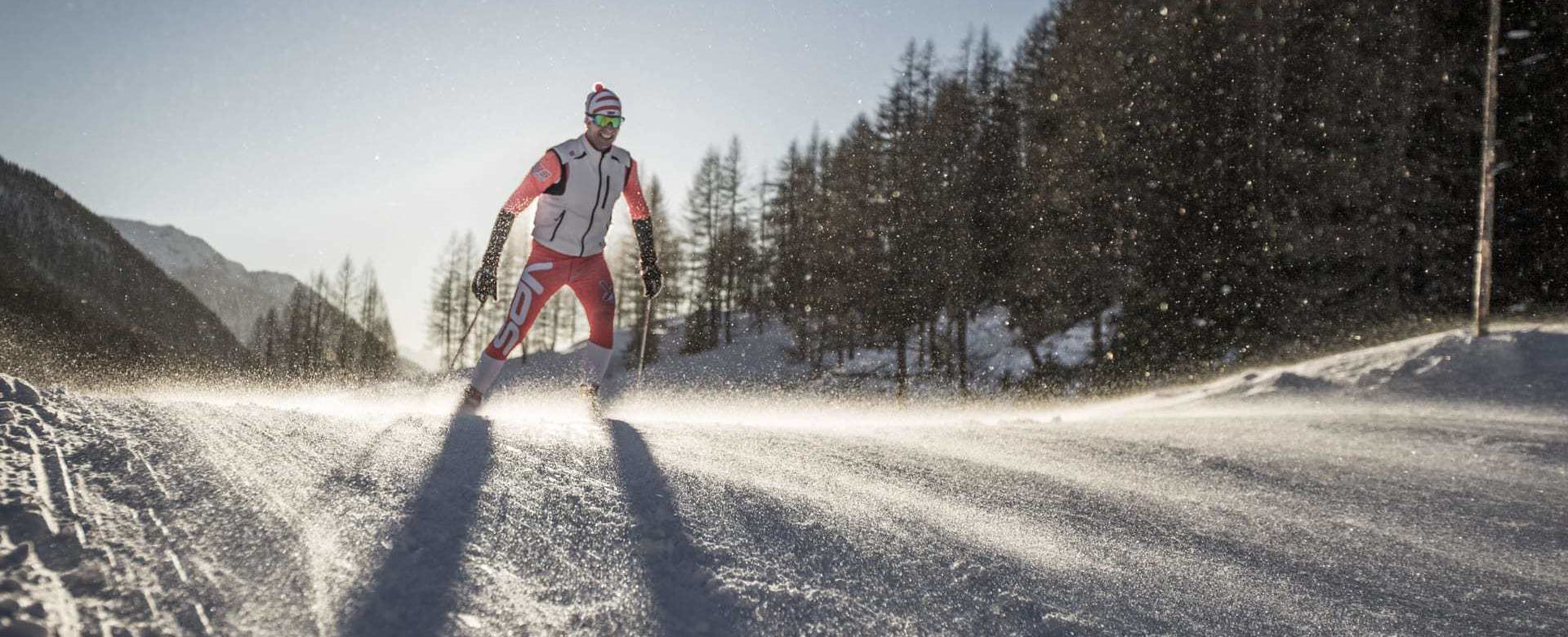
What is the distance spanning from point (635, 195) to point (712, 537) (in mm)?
4084

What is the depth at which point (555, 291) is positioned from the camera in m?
4.67

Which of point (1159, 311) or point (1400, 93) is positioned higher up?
point (1400, 93)

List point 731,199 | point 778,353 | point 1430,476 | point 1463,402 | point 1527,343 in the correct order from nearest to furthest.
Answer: point 1430,476 < point 1463,402 < point 1527,343 < point 778,353 < point 731,199

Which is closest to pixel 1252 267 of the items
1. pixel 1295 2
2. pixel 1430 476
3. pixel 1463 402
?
pixel 1295 2

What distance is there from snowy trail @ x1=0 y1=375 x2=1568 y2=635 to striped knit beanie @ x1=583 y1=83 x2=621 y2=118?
8.22 feet

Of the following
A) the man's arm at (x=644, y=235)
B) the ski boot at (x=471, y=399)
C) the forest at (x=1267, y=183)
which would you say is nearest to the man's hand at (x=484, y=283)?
the ski boot at (x=471, y=399)

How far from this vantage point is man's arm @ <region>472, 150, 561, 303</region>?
4.61 m

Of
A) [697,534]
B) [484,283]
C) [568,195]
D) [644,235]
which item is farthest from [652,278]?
[697,534]

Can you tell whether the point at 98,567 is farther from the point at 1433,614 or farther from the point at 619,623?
the point at 1433,614

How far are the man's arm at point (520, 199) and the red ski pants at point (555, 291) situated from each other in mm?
191

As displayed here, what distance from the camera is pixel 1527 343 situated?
7625 mm

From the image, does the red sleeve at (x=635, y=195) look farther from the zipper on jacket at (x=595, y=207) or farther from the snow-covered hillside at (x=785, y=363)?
the snow-covered hillside at (x=785, y=363)

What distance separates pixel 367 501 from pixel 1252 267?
19.0 meters

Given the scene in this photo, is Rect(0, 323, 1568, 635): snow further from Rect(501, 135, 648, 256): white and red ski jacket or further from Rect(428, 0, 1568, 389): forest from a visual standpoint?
Rect(428, 0, 1568, 389): forest
